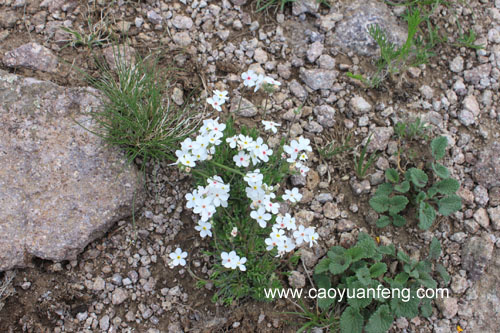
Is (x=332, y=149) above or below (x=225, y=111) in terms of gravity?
below

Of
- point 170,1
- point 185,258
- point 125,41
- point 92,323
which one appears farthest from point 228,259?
point 170,1

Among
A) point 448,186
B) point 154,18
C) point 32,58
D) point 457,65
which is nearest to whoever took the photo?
point 448,186

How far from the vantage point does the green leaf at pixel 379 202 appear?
12.5ft

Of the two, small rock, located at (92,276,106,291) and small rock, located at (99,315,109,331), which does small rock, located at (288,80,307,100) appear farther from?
small rock, located at (99,315,109,331)

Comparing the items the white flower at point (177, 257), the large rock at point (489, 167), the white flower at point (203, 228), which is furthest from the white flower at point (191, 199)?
the large rock at point (489, 167)

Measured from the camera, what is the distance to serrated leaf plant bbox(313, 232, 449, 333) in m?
3.46

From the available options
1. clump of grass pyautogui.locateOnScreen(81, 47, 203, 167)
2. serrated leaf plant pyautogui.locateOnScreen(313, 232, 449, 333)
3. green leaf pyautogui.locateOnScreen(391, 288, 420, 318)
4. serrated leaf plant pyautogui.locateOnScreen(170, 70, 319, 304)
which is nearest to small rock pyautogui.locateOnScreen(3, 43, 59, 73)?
clump of grass pyautogui.locateOnScreen(81, 47, 203, 167)

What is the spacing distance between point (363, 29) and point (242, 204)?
2.16 meters

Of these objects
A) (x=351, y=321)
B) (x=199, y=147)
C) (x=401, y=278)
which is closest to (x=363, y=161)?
(x=401, y=278)

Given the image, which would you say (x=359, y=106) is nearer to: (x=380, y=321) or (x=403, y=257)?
(x=403, y=257)

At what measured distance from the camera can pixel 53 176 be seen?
3.50 meters

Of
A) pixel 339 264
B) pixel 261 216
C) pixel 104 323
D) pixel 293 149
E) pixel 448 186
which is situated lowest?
pixel 104 323

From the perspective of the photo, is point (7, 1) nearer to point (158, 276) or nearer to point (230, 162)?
point (230, 162)

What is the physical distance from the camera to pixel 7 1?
4.18 meters
